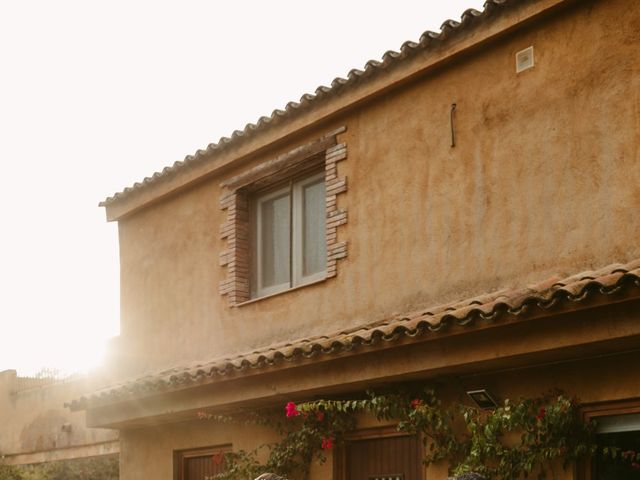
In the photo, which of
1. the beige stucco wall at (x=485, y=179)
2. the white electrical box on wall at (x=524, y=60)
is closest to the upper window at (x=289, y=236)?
the beige stucco wall at (x=485, y=179)

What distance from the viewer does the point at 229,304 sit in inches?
530

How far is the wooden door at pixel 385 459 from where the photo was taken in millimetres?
10477

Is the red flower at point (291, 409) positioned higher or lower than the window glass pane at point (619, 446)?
higher

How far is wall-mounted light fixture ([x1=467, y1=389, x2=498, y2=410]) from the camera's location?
30.8 feet

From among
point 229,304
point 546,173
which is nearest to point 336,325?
point 229,304

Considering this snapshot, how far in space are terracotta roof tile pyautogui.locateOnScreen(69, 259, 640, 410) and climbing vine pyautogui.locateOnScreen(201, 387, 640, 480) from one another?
556 mm

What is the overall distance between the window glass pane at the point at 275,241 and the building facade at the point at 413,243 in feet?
0.09

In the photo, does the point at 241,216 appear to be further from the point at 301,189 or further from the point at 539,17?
the point at 539,17

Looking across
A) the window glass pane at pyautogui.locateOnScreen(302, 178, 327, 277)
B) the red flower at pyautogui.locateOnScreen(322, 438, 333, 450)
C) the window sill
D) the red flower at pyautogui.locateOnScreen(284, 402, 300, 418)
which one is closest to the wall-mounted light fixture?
the red flower at pyautogui.locateOnScreen(284, 402, 300, 418)

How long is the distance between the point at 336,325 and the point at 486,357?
312cm

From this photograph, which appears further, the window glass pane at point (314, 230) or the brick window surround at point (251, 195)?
the window glass pane at point (314, 230)

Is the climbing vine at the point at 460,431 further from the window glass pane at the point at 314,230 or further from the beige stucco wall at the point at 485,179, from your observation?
the window glass pane at the point at 314,230

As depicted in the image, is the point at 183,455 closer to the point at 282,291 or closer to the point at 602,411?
the point at 282,291

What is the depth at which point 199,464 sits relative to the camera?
13.4 m
